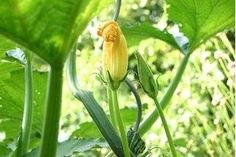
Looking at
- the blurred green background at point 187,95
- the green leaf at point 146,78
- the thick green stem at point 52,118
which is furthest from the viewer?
the blurred green background at point 187,95

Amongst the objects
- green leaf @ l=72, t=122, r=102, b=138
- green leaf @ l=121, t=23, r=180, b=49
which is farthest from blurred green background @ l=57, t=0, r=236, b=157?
green leaf @ l=121, t=23, r=180, b=49

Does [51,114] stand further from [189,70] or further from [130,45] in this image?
[189,70]

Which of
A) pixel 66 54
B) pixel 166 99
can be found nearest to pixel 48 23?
pixel 66 54

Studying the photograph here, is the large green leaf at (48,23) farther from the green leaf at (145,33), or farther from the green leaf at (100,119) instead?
the green leaf at (145,33)

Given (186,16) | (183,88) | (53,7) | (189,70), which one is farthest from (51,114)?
(189,70)

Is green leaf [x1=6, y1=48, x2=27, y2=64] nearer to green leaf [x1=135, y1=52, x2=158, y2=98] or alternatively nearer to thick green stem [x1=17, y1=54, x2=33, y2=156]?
thick green stem [x1=17, y1=54, x2=33, y2=156]

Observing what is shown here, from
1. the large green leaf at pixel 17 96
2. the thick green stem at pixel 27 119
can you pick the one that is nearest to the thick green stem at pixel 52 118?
the thick green stem at pixel 27 119
